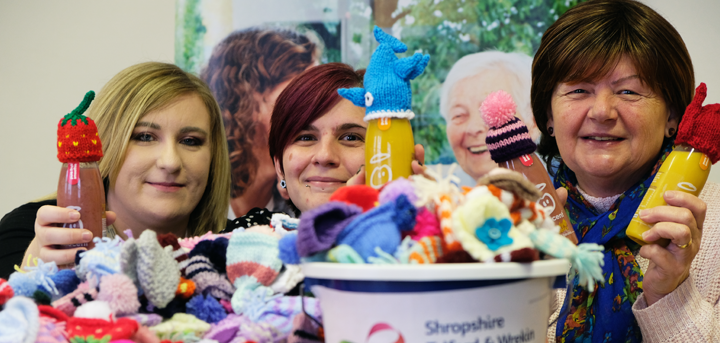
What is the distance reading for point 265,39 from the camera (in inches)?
88.7

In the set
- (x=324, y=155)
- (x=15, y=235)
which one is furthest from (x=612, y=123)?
(x=15, y=235)

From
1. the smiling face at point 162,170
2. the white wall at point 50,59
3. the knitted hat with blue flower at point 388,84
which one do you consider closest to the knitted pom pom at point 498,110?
the knitted hat with blue flower at point 388,84

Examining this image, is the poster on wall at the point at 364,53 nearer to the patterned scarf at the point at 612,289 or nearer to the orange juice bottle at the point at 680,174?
the patterned scarf at the point at 612,289

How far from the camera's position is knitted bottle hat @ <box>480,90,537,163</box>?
0.75m

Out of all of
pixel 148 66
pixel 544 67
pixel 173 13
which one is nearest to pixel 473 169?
pixel 544 67

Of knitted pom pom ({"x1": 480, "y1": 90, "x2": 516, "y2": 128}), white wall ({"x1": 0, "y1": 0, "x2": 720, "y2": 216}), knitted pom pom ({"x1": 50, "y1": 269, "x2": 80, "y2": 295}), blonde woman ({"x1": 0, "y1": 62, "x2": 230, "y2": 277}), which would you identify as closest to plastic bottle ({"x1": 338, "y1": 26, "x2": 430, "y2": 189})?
knitted pom pom ({"x1": 480, "y1": 90, "x2": 516, "y2": 128})

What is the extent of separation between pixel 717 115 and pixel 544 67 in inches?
19.5

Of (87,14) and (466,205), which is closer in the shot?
(466,205)

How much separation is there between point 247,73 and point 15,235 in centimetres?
115

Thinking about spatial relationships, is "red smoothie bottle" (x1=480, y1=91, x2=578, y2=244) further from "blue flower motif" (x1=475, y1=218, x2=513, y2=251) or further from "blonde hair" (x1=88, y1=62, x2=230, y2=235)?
"blonde hair" (x1=88, y1=62, x2=230, y2=235)

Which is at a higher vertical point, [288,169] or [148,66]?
[148,66]

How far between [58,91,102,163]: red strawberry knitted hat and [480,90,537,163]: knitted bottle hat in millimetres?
569

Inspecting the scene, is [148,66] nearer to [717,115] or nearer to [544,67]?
[544,67]

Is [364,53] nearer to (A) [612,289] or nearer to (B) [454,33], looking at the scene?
(B) [454,33]
